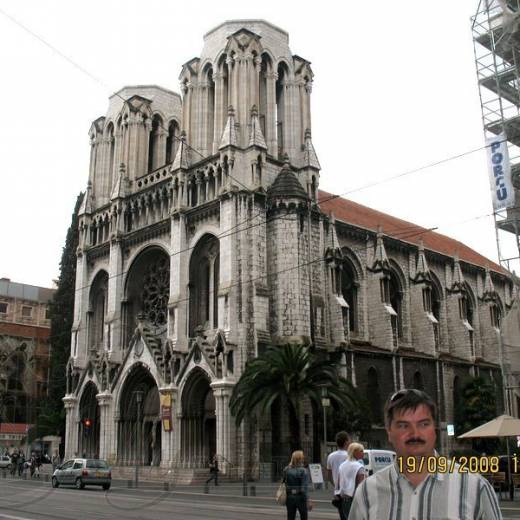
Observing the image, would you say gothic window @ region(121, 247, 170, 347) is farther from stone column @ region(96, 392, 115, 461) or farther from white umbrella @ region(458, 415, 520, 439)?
white umbrella @ region(458, 415, 520, 439)

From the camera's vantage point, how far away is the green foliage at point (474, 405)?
41781 millimetres

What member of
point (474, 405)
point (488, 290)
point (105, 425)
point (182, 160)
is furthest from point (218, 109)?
point (488, 290)

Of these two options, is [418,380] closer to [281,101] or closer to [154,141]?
[281,101]

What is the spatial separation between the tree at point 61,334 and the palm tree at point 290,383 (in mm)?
26638

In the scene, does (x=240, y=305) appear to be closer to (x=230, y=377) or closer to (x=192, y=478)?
(x=230, y=377)

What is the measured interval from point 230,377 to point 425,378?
1470cm

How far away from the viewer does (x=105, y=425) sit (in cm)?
4019

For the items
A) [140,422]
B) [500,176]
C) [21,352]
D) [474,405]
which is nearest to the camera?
[500,176]

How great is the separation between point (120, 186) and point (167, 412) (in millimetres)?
16785

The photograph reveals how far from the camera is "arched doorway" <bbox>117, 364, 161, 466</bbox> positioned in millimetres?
39031

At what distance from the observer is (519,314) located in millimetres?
29656

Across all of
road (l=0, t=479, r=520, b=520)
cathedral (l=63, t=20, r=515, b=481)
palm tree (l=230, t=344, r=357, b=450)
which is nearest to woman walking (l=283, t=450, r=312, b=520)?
road (l=0, t=479, r=520, b=520)

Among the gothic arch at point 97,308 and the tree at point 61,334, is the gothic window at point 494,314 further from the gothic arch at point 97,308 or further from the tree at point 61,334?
the tree at point 61,334

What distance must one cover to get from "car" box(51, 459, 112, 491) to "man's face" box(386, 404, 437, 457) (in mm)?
26382
